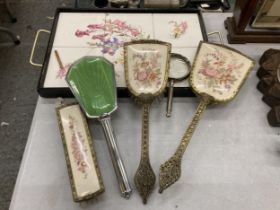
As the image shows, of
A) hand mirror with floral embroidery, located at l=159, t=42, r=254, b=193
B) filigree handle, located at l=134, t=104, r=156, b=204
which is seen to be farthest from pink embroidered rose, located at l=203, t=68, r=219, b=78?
filigree handle, located at l=134, t=104, r=156, b=204

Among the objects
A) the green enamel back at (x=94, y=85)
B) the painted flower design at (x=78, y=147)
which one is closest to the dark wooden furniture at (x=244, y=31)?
the green enamel back at (x=94, y=85)

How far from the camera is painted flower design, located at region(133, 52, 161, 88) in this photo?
1.77 ft

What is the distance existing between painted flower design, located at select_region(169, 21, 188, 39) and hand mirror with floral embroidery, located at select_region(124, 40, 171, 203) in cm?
12

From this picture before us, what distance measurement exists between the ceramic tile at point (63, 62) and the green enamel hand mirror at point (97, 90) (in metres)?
0.05

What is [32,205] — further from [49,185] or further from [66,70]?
[66,70]

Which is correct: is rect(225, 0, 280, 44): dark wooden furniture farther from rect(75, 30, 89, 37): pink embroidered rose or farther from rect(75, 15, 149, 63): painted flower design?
rect(75, 30, 89, 37): pink embroidered rose

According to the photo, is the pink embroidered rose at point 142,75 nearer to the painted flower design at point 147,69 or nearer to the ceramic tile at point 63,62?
the painted flower design at point 147,69

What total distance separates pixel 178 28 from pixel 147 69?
19 cm

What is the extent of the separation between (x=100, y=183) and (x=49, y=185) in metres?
0.11

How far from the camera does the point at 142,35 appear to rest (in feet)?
2.16

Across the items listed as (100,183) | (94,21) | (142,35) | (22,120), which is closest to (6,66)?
(22,120)

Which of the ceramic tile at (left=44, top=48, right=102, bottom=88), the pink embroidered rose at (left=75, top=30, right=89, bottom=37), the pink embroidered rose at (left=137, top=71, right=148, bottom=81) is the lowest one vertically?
the ceramic tile at (left=44, top=48, right=102, bottom=88)

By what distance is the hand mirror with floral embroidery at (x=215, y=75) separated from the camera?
0.53 m

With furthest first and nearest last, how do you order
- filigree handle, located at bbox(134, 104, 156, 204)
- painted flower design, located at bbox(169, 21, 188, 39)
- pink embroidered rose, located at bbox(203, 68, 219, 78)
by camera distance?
painted flower design, located at bbox(169, 21, 188, 39) < pink embroidered rose, located at bbox(203, 68, 219, 78) < filigree handle, located at bbox(134, 104, 156, 204)
